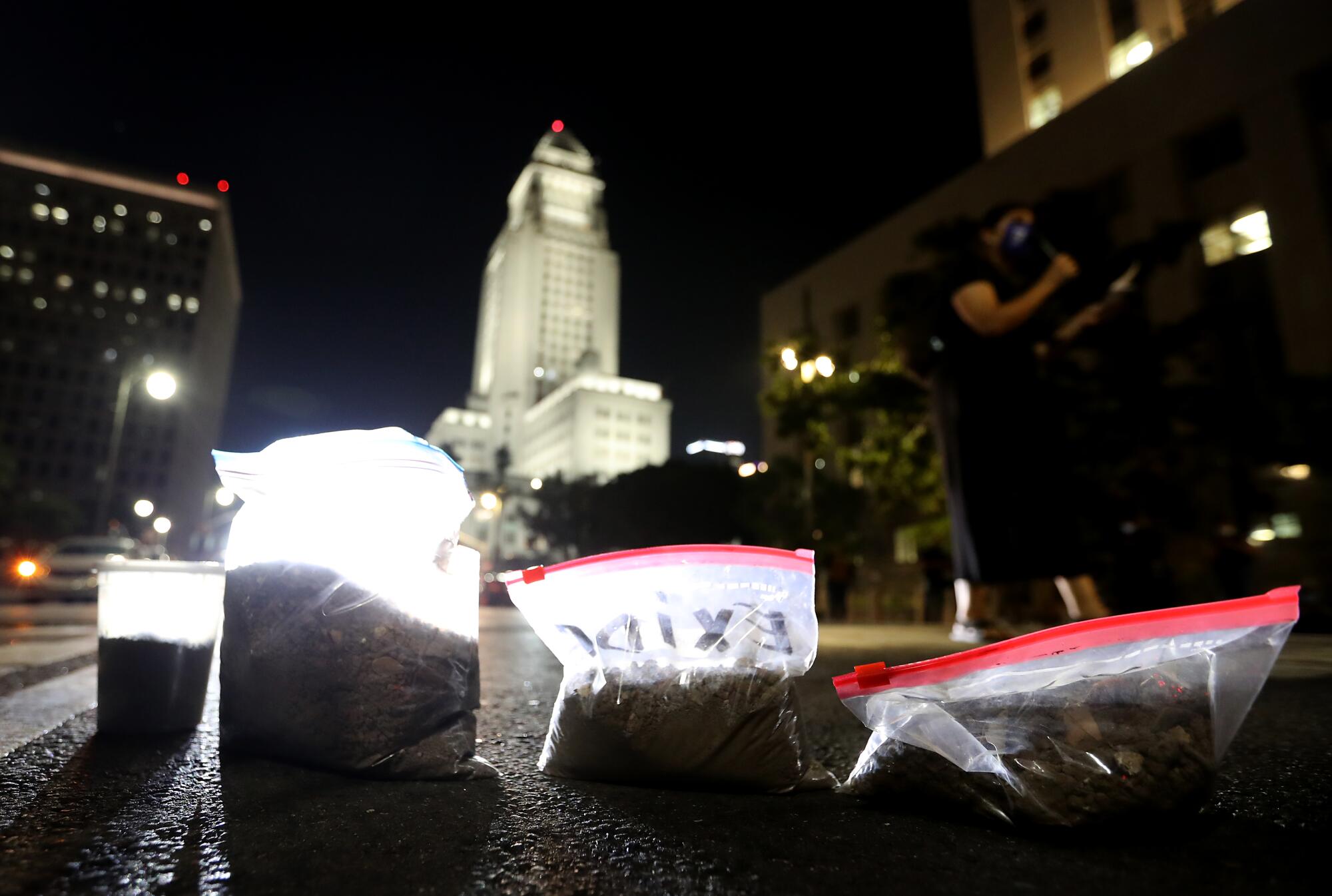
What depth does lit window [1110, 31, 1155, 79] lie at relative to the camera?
2127 centimetres

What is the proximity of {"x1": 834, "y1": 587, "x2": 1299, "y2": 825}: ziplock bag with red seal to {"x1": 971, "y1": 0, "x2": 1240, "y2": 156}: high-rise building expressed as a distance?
24.1 meters

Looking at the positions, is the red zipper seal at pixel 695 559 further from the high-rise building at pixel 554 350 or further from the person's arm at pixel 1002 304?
the high-rise building at pixel 554 350

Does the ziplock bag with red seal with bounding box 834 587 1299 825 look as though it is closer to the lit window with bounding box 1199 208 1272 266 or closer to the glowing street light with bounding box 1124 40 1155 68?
the lit window with bounding box 1199 208 1272 266

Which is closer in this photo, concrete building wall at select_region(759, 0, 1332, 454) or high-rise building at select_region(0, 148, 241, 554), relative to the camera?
concrete building wall at select_region(759, 0, 1332, 454)

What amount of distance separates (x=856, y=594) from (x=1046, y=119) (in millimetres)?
20459

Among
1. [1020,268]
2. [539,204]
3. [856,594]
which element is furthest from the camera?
[539,204]

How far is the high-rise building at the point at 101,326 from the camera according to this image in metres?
57.4

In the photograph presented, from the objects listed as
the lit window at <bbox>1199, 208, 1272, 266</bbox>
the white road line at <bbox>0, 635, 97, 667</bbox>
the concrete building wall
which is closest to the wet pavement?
the white road line at <bbox>0, 635, 97, 667</bbox>

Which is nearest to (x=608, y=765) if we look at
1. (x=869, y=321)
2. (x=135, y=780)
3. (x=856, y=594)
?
(x=135, y=780)

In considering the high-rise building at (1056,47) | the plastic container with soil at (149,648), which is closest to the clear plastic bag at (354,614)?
the plastic container with soil at (149,648)

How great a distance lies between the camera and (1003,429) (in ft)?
9.80

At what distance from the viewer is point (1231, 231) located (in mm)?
16422

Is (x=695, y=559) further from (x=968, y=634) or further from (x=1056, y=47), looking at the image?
(x=1056, y=47)

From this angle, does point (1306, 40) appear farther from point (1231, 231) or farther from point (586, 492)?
point (586, 492)
